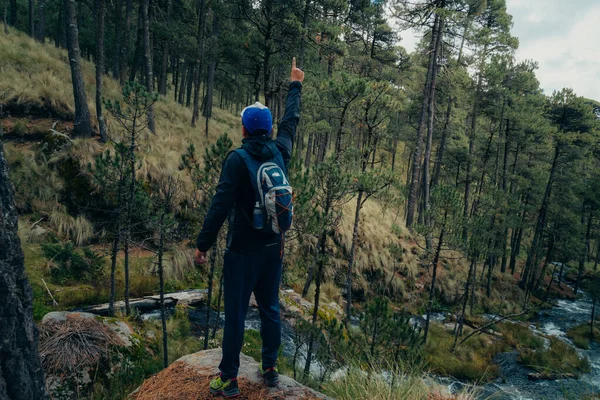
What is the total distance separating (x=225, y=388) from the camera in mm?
2750

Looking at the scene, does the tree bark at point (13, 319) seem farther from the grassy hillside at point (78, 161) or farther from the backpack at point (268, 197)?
the grassy hillside at point (78, 161)

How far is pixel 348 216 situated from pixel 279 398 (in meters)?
14.1

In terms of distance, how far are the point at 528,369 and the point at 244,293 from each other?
1524 centimetres

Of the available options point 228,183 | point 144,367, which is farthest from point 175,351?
point 228,183

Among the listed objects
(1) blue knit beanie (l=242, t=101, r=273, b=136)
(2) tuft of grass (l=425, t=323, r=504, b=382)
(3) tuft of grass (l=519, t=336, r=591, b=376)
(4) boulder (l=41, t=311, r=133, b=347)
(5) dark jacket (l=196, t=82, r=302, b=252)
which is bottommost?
(3) tuft of grass (l=519, t=336, r=591, b=376)

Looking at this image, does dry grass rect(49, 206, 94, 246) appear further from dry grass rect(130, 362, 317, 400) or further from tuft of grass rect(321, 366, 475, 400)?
tuft of grass rect(321, 366, 475, 400)

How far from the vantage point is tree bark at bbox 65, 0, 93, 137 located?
10.3 metres

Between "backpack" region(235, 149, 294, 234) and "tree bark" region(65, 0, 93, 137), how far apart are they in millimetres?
10983

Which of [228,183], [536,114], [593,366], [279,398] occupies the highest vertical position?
[536,114]

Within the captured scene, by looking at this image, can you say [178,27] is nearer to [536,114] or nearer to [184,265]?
[184,265]

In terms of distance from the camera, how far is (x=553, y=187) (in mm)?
25594

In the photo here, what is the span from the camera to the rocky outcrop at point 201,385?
283 centimetres

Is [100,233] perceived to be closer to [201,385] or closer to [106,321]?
[106,321]

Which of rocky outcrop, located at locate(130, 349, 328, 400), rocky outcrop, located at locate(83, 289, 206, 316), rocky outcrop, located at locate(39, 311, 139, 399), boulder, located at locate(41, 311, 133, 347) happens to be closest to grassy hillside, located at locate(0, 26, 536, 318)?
rocky outcrop, located at locate(83, 289, 206, 316)
